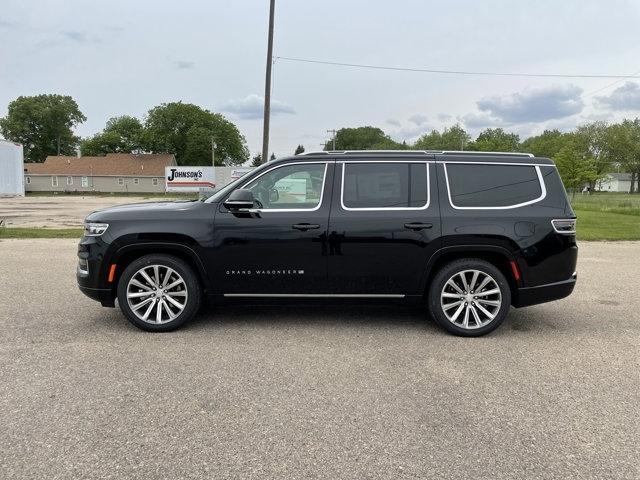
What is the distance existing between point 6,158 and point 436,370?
56.6 m

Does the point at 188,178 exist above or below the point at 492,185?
below

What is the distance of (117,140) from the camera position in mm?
90875

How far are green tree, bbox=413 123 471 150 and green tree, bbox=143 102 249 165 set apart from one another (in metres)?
48.2

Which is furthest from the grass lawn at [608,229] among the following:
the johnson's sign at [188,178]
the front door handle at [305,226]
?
→ the johnson's sign at [188,178]

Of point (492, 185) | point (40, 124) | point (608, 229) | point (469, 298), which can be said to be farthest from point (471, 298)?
point (40, 124)

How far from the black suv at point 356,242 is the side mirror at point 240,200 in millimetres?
14

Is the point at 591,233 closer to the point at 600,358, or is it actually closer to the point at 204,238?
the point at 600,358

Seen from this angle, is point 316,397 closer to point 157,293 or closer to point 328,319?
point 328,319

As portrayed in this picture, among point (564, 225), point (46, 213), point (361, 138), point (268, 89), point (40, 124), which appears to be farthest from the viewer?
point (361, 138)

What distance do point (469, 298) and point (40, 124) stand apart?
339 feet

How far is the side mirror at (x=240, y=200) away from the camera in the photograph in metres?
4.93

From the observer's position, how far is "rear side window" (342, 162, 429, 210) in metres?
5.10

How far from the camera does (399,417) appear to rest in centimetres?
338

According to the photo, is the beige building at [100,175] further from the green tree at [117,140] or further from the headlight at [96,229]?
the headlight at [96,229]
